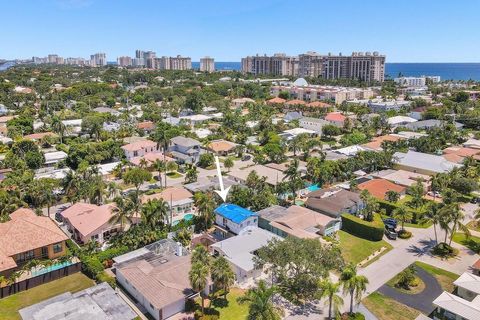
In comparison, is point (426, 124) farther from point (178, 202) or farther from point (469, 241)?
point (178, 202)

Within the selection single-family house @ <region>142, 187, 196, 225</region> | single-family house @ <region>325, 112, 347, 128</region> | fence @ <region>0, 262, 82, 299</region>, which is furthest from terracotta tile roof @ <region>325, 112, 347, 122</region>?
fence @ <region>0, 262, 82, 299</region>

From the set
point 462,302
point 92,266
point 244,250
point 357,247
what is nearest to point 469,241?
point 357,247

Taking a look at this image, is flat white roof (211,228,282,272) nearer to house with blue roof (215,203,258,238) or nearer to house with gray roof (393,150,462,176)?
house with blue roof (215,203,258,238)

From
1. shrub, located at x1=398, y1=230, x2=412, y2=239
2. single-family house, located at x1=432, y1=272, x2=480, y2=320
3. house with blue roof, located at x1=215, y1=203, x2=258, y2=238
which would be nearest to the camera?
single-family house, located at x1=432, y1=272, x2=480, y2=320

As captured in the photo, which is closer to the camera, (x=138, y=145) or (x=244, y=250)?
(x=244, y=250)

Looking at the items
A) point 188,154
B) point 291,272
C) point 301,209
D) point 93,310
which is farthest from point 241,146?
point 93,310

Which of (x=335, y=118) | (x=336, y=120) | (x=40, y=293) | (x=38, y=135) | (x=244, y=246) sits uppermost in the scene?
(x=335, y=118)
